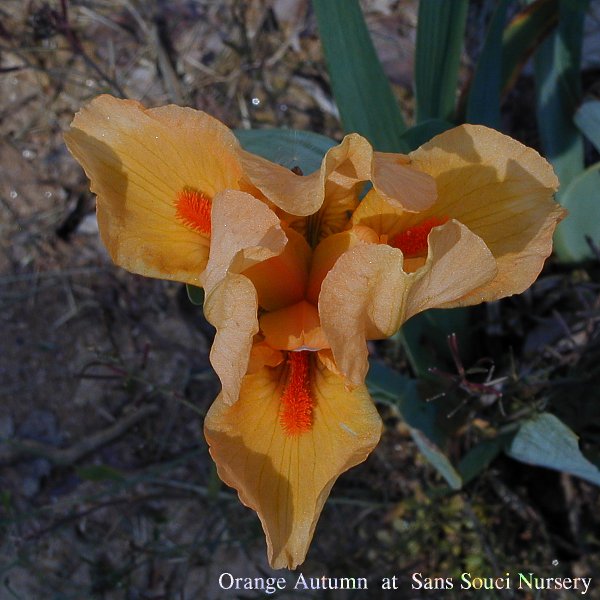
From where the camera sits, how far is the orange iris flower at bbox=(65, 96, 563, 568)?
110cm

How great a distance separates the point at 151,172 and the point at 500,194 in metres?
0.68

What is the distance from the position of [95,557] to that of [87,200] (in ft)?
4.75

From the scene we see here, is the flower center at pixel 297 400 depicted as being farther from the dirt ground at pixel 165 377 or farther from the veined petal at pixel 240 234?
the dirt ground at pixel 165 377

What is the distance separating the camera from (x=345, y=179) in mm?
1208

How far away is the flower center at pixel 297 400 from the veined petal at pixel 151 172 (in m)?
0.26

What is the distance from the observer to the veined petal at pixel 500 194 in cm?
125

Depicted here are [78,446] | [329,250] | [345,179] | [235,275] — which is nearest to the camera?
[235,275]

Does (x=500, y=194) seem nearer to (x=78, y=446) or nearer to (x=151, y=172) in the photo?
(x=151, y=172)

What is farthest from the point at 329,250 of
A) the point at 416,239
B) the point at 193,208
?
the point at 193,208

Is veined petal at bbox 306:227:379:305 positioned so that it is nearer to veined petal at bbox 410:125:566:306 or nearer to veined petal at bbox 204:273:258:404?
veined petal at bbox 410:125:566:306

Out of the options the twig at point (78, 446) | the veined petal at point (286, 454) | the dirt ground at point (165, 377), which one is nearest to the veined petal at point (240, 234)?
the veined petal at point (286, 454)

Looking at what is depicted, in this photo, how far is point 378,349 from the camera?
2543 mm

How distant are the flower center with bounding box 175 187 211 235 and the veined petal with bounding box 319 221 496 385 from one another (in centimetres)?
32

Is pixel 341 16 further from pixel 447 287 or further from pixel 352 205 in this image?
pixel 447 287
